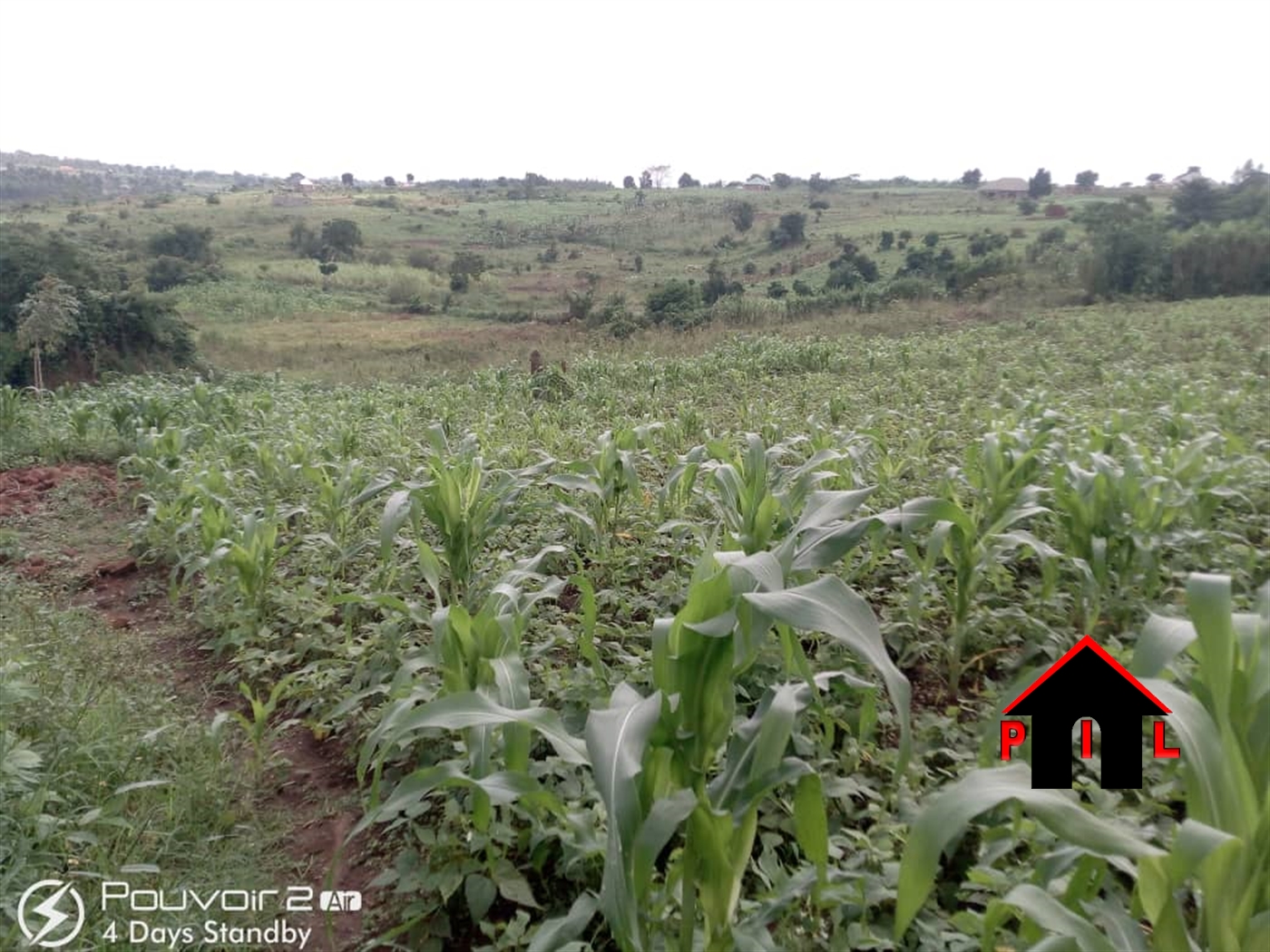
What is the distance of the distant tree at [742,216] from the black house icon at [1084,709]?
46121 millimetres

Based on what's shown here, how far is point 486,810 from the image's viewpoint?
1.80 metres

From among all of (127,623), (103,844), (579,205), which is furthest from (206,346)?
(579,205)

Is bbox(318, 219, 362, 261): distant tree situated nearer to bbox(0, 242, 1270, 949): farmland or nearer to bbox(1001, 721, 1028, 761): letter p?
bbox(0, 242, 1270, 949): farmland

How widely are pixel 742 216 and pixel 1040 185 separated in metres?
20.3

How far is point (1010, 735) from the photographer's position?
1802 millimetres

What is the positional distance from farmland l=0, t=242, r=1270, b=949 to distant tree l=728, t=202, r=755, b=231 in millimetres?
40277

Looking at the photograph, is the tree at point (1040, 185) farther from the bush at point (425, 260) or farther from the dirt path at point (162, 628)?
the dirt path at point (162, 628)

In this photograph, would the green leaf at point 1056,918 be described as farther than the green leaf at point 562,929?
No

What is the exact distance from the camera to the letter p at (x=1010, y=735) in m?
1.75

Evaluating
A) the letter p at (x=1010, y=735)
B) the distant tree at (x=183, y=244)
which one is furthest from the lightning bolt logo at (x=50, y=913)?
the distant tree at (x=183, y=244)

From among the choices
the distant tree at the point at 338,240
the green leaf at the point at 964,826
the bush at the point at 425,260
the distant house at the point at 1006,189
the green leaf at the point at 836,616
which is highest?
the distant house at the point at 1006,189

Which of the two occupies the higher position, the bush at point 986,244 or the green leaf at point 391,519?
the bush at point 986,244

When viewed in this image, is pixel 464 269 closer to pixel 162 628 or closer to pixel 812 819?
pixel 162 628

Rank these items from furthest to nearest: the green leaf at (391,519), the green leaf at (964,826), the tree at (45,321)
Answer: the tree at (45,321), the green leaf at (391,519), the green leaf at (964,826)
